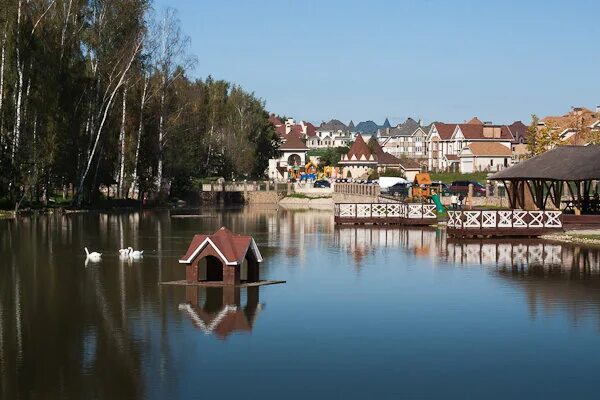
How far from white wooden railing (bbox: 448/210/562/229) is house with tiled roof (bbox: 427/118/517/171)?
8297 centimetres

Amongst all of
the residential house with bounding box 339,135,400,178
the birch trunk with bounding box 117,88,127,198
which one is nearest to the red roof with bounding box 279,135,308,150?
the residential house with bounding box 339,135,400,178

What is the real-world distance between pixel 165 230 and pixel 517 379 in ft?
114

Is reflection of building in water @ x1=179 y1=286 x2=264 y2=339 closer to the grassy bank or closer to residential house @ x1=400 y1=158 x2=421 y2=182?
the grassy bank

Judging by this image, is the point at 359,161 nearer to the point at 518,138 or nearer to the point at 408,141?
the point at 518,138

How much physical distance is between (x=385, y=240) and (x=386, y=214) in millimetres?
11300

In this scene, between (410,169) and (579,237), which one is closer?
(579,237)

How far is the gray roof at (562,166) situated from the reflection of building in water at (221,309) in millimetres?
24408

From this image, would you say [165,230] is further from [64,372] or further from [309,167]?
[309,167]

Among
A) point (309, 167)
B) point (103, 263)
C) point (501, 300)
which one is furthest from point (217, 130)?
point (501, 300)

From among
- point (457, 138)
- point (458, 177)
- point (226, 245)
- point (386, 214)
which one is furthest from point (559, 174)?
point (457, 138)

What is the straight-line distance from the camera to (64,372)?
53.3ft

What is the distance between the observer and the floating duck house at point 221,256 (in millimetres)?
25422

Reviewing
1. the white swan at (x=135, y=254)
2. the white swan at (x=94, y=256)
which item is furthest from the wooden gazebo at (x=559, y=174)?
the white swan at (x=94, y=256)

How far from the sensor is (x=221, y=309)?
22625mm
